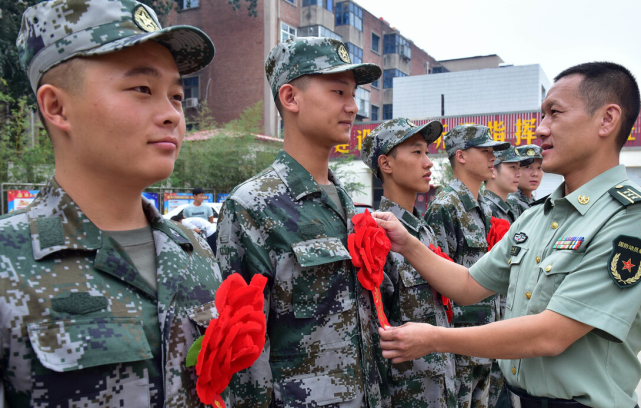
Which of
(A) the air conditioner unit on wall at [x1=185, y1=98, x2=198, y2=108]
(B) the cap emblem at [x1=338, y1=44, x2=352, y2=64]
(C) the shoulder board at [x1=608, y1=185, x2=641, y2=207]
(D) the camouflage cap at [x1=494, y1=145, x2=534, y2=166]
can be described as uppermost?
(A) the air conditioner unit on wall at [x1=185, y1=98, x2=198, y2=108]

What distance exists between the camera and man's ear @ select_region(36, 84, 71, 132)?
116 cm

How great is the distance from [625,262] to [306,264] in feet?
3.91

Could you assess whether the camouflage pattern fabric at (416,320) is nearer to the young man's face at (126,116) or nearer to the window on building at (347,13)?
the young man's face at (126,116)

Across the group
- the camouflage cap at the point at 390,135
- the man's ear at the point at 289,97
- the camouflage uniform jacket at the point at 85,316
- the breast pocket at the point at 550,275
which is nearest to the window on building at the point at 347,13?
the camouflage cap at the point at 390,135

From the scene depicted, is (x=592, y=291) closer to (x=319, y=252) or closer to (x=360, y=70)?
(x=319, y=252)

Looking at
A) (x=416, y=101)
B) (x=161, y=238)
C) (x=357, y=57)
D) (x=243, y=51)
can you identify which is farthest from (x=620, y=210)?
(x=357, y=57)

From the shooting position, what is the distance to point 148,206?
4.64ft

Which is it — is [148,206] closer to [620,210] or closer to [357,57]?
[620,210]

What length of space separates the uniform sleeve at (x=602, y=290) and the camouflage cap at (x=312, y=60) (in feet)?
4.11

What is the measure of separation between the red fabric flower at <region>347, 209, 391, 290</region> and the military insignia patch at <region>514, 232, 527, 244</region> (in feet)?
2.10

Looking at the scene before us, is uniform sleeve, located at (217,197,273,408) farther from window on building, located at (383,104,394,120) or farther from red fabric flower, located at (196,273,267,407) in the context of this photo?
window on building, located at (383,104,394,120)

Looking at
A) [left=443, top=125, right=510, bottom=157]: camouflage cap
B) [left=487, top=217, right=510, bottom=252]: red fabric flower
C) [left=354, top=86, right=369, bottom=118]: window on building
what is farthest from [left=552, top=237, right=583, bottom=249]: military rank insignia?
[left=354, top=86, right=369, bottom=118]: window on building

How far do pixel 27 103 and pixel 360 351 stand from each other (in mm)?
14714

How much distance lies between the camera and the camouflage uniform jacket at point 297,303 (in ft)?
5.98
